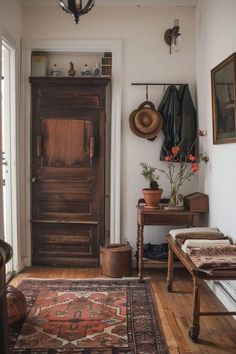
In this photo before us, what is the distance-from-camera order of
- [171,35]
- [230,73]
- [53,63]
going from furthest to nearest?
[53,63], [171,35], [230,73]

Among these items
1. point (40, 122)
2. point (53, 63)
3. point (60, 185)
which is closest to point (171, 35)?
point (53, 63)

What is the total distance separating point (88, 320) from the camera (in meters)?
2.86

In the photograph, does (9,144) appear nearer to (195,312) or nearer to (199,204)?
(199,204)

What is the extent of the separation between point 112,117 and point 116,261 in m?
1.53

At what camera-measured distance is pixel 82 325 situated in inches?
109

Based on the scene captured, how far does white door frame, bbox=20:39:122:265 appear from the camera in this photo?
4.17m

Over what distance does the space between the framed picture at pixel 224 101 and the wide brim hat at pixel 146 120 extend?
2.65 feet

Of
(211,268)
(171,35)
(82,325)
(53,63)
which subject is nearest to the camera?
(211,268)

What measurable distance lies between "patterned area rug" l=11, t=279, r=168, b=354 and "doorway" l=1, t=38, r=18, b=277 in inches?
23.6

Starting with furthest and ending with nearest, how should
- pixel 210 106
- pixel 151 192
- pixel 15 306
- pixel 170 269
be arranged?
pixel 151 192
pixel 210 106
pixel 170 269
pixel 15 306

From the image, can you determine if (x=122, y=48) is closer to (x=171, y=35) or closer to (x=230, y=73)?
(x=171, y=35)

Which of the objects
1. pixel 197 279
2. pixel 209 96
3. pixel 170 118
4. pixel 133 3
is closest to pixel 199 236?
pixel 197 279

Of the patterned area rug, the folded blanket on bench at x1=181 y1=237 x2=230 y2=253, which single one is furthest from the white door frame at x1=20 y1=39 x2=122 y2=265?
the folded blanket on bench at x1=181 y1=237 x2=230 y2=253

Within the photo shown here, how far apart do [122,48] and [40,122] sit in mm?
1194
